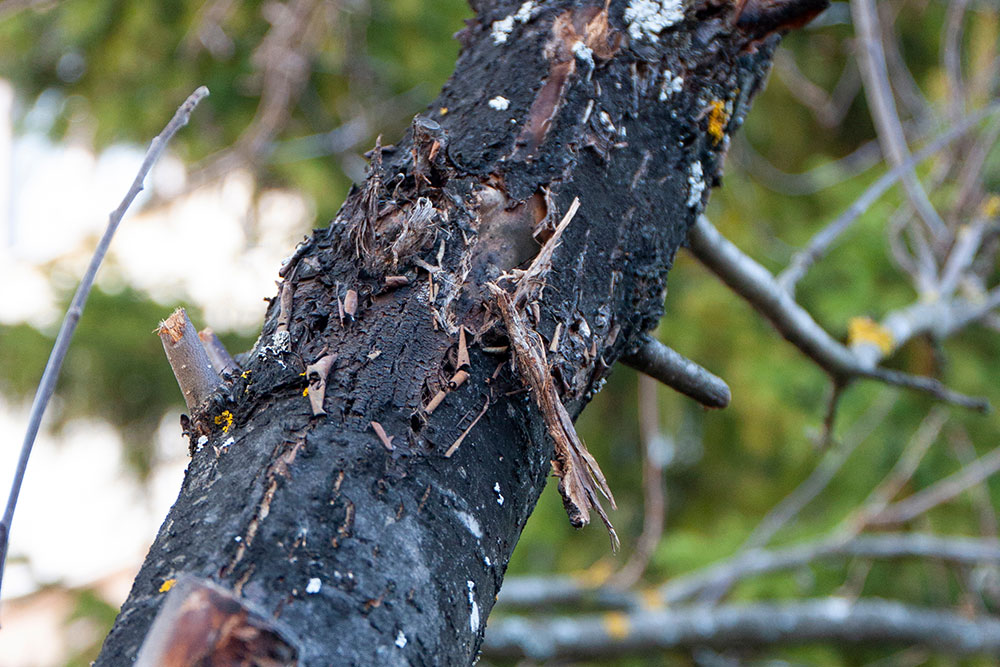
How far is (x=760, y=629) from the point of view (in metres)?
2.58

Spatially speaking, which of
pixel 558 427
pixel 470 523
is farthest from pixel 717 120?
pixel 470 523

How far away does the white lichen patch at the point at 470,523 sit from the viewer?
631 mm

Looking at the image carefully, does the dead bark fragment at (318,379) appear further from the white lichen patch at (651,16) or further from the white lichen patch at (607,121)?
the white lichen patch at (651,16)

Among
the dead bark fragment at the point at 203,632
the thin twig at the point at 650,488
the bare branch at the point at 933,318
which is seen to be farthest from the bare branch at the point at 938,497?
the dead bark fragment at the point at 203,632

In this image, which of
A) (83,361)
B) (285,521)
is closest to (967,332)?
(285,521)

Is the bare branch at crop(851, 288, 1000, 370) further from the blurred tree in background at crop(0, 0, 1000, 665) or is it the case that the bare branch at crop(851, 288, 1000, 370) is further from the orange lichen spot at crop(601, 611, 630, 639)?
the orange lichen spot at crop(601, 611, 630, 639)

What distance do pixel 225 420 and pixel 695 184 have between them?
0.54m

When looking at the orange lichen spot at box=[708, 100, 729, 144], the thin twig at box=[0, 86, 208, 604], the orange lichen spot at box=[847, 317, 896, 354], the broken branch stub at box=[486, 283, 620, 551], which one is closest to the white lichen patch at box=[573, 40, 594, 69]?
the orange lichen spot at box=[708, 100, 729, 144]

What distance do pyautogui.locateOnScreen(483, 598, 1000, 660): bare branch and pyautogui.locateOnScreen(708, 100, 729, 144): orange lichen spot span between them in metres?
1.93

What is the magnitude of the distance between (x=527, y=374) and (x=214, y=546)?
28cm

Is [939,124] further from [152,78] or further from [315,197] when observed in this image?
[152,78]

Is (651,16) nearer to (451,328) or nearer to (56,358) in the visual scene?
(451,328)

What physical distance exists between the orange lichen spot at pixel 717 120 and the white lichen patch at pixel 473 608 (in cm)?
55

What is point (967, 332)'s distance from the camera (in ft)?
11.3
